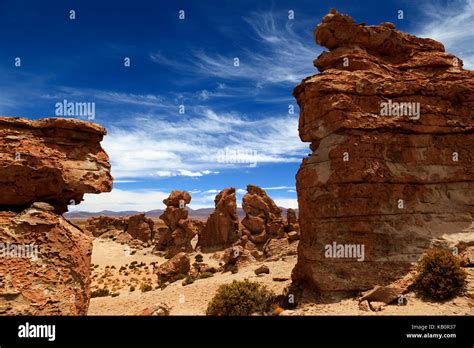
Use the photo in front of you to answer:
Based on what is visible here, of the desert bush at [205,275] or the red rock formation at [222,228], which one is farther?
the red rock formation at [222,228]

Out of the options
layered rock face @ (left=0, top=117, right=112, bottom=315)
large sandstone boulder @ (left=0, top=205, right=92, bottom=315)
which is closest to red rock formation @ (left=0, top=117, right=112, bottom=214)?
layered rock face @ (left=0, top=117, right=112, bottom=315)

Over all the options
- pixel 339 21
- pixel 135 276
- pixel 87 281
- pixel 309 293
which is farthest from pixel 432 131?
pixel 135 276

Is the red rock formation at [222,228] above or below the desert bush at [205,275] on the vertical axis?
above

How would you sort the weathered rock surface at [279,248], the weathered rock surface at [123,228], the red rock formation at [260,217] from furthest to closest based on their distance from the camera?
the weathered rock surface at [123,228] < the red rock formation at [260,217] < the weathered rock surface at [279,248]

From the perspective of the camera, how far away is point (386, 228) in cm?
1444

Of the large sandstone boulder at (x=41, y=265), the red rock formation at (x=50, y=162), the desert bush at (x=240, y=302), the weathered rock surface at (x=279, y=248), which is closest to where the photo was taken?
the large sandstone boulder at (x=41, y=265)

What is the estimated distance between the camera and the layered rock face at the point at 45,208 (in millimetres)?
7688

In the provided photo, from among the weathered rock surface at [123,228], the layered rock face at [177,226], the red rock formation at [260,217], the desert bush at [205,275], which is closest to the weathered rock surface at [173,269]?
the desert bush at [205,275]

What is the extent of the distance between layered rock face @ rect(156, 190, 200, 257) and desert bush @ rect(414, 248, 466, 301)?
34926mm

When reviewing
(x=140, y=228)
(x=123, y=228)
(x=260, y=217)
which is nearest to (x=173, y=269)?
(x=260, y=217)

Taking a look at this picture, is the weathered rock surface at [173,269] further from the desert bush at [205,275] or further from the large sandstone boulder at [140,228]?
the large sandstone boulder at [140,228]

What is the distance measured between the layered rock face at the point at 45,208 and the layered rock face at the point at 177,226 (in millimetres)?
36620

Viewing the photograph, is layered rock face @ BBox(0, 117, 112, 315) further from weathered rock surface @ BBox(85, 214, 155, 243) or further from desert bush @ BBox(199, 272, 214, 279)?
weathered rock surface @ BBox(85, 214, 155, 243)

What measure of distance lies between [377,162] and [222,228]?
97.2 feet
